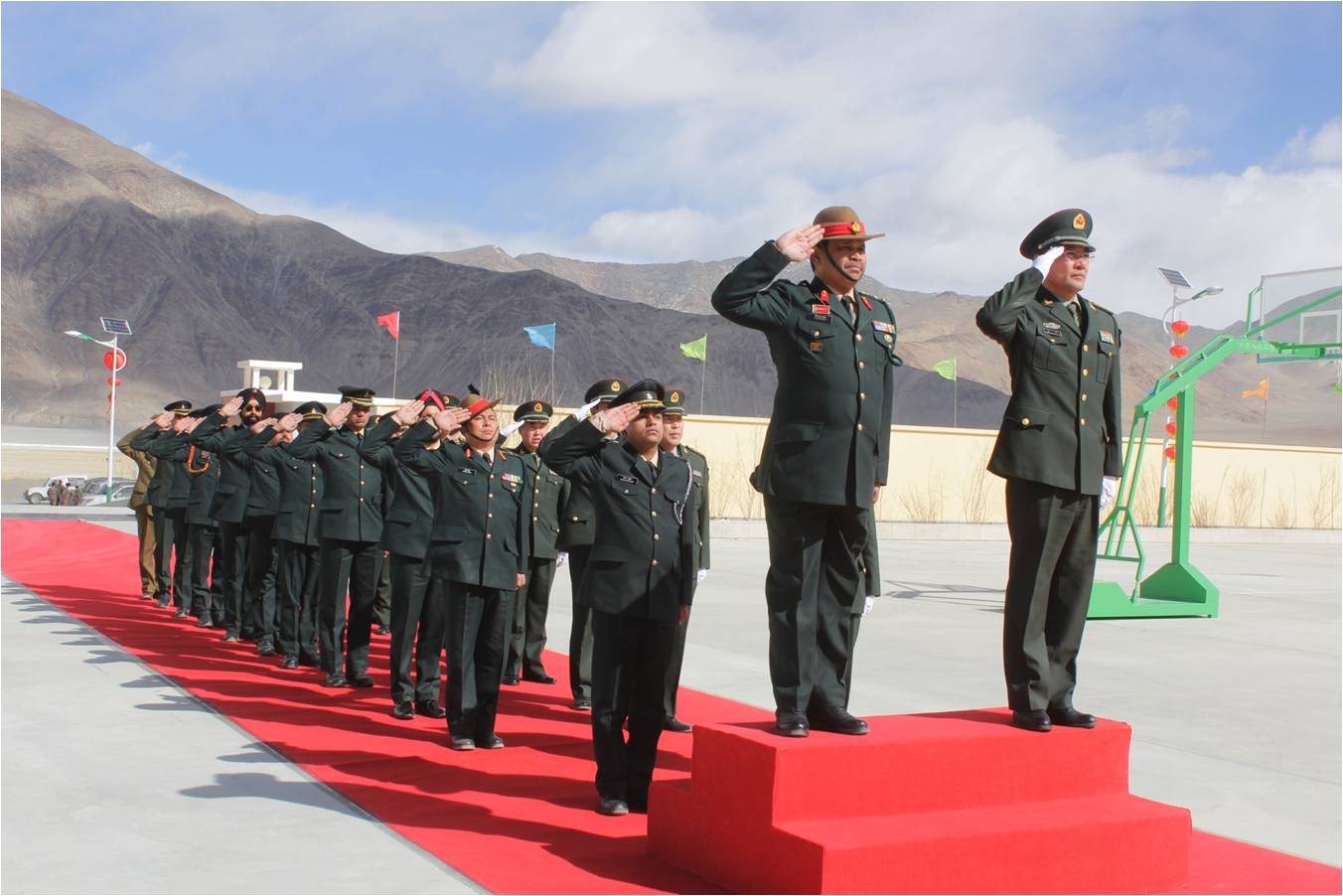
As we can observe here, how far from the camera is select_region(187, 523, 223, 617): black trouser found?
449 inches

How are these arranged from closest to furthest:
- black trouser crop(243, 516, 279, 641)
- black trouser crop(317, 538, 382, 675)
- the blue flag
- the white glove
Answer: the white glove, black trouser crop(317, 538, 382, 675), black trouser crop(243, 516, 279, 641), the blue flag

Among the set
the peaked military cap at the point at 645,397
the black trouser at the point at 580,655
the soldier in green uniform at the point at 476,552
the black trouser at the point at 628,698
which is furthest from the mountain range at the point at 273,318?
the black trouser at the point at 628,698

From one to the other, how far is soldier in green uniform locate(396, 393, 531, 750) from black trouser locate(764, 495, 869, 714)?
2262 millimetres

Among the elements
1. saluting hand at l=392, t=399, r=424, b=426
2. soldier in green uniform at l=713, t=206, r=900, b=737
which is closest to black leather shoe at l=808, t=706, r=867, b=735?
soldier in green uniform at l=713, t=206, r=900, b=737

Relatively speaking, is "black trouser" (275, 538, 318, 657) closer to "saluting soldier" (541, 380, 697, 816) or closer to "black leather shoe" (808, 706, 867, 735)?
"saluting soldier" (541, 380, 697, 816)

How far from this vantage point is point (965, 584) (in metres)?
16.7

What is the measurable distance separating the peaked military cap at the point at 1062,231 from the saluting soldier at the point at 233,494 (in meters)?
6.65

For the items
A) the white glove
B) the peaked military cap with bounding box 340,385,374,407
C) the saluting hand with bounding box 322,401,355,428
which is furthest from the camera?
the peaked military cap with bounding box 340,385,374,407

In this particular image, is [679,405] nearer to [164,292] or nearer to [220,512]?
[220,512]

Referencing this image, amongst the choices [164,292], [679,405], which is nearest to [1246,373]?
[164,292]

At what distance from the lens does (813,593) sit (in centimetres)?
472

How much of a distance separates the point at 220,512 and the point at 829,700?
7.00 metres

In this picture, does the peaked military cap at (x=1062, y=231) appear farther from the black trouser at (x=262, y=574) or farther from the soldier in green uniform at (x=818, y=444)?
the black trouser at (x=262, y=574)

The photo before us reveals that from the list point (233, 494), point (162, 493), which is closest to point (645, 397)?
point (233, 494)
